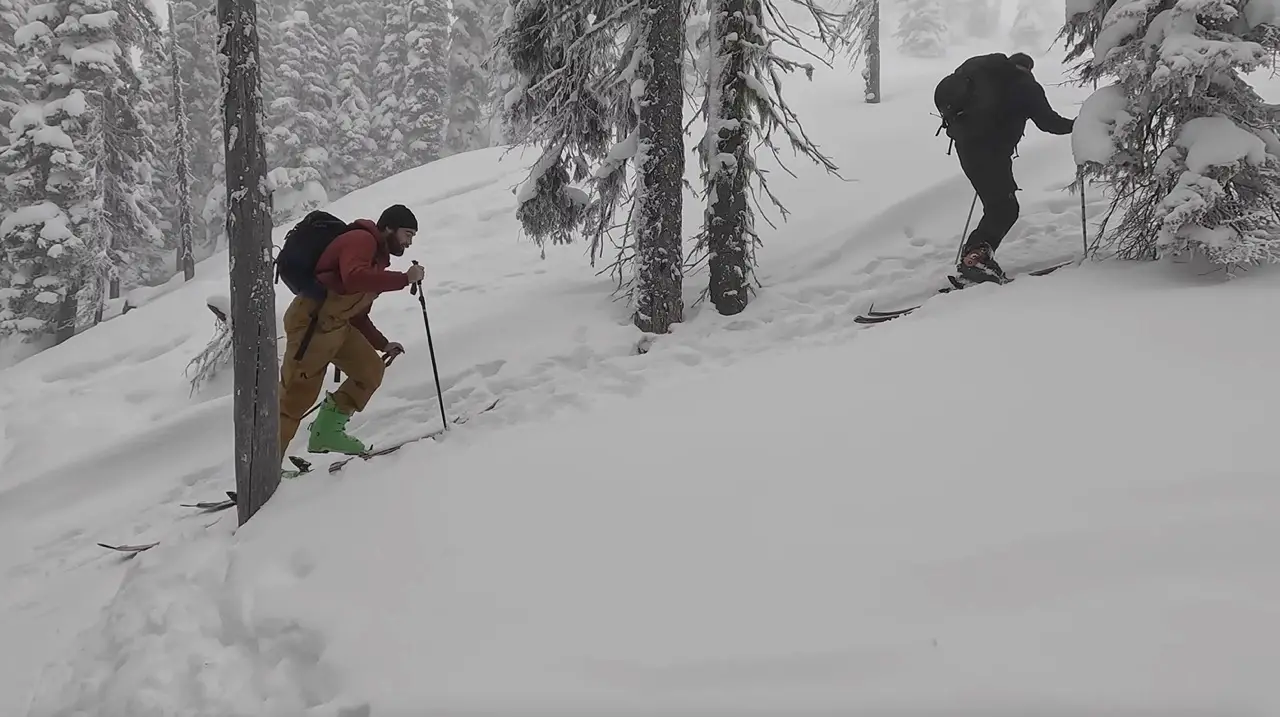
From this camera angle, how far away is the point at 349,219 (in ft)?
51.1

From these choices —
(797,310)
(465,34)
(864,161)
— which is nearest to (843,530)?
(797,310)

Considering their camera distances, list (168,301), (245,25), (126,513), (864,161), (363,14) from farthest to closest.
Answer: (363,14) → (168,301) → (864,161) → (126,513) → (245,25)

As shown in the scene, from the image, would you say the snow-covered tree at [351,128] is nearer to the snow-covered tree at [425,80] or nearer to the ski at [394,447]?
the snow-covered tree at [425,80]

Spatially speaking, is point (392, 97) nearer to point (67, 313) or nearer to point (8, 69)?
point (8, 69)

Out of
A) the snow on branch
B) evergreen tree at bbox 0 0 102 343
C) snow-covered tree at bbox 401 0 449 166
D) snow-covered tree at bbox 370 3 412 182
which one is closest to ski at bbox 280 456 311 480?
the snow on branch

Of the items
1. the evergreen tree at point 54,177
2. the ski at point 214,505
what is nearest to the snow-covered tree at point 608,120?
the ski at point 214,505

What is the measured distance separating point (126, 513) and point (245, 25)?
4562mm

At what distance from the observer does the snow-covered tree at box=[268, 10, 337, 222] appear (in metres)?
26.0

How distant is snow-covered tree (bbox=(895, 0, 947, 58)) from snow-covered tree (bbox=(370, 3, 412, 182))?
1355 inches

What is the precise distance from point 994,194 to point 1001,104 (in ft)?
2.75

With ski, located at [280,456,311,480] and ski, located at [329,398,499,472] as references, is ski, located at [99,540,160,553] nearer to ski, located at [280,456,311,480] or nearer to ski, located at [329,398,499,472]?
ski, located at [280,456,311,480]

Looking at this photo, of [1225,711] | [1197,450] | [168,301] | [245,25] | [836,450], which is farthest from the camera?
[168,301]

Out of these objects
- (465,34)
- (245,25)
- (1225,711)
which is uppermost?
(465,34)

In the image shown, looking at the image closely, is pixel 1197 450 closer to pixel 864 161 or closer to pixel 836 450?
pixel 836 450
